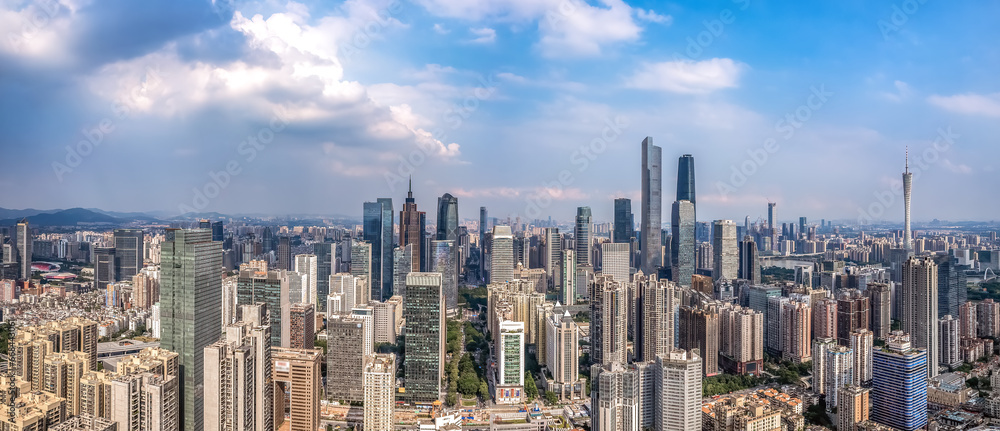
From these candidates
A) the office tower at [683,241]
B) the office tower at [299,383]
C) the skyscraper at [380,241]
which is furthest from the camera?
the office tower at [683,241]

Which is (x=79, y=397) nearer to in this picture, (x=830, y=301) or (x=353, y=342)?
(x=353, y=342)

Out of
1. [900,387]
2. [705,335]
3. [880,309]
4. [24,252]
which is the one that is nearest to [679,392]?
[900,387]

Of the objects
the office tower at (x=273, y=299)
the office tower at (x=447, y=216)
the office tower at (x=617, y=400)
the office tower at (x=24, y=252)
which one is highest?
the office tower at (x=447, y=216)

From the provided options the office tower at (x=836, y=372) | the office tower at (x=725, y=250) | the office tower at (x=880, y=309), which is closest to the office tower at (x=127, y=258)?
the office tower at (x=836, y=372)

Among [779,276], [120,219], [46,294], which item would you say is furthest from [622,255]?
[46,294]

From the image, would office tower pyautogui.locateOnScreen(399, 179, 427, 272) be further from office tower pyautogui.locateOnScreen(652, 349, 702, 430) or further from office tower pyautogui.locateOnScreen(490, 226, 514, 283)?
office tower pyautogui.locateOnScreen(652, 349, 702, 430)

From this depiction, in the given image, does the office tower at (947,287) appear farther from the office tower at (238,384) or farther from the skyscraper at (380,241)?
the skyscraper at (380,241)

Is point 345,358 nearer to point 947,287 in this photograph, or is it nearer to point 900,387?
point 900,387
